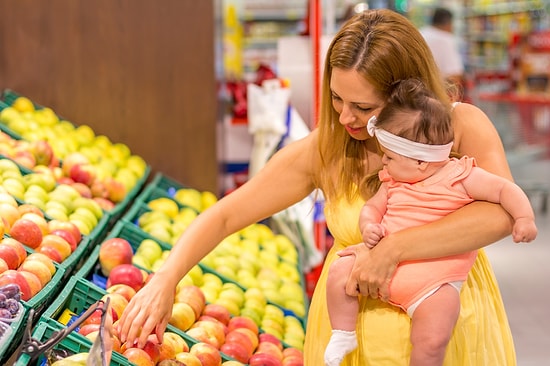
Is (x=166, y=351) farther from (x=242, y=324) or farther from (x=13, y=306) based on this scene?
(x=242, y=324)

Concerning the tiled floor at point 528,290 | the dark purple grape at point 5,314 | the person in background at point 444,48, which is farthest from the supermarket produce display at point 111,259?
the person in background at point 444,48

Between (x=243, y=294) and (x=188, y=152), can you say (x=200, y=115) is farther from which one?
(x=243, y=294)

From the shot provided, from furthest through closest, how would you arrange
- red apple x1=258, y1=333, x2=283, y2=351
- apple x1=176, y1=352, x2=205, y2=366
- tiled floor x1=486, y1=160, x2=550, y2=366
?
1. tiled floor x1=486, y1=160, x2=550, y2=366
2. red apple x1=258, y1=333, x2=283, y2=351
3. apple x1=176, y1=352, x2=205, y2=366

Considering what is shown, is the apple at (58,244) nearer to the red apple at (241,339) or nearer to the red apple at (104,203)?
the red apple at (241,339)

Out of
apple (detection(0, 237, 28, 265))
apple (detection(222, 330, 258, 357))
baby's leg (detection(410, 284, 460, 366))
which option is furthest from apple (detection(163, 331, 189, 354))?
baby's leg (detection(410, 284, 460, 366))

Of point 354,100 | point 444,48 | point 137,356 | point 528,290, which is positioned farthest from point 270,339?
point 444,48

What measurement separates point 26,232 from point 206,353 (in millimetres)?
695

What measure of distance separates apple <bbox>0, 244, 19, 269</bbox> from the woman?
1.43ft

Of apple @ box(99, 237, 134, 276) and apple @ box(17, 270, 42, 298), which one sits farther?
apple @ box(99, 237, 134, 276)

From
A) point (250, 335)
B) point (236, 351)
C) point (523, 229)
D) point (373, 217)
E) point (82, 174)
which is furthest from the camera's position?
point (82, 174)

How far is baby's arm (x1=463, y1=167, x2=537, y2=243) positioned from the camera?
1.86 meters

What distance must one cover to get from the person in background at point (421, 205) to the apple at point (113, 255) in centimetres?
106

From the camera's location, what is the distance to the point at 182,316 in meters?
2.73

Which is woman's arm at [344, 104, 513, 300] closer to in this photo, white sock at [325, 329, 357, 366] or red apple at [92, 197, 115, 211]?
white sock at [325, 329, 357, 366]
